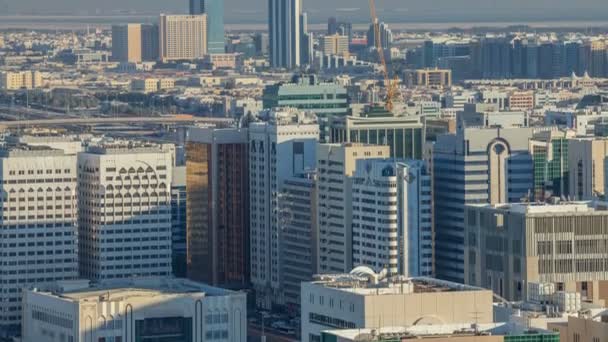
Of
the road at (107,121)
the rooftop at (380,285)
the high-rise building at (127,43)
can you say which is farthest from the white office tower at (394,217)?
the high-rise building at (127,43)

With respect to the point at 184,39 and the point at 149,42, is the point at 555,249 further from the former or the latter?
the point at 149,42

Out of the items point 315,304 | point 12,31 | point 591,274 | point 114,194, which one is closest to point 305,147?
point 114,194

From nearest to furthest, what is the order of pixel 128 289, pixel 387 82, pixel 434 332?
pixel 434 332 < pixel 128 289 < pixel 387 82

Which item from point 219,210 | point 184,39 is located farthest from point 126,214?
point 184,39

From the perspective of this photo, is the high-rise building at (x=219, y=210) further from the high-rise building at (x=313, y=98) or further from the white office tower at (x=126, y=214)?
the high-rise building at (x=313, y=98)

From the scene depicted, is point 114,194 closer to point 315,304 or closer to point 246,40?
point 315,304

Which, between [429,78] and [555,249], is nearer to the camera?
[555,249]

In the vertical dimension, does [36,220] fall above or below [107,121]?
above
